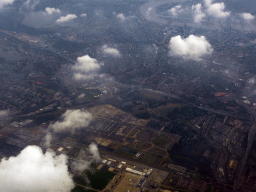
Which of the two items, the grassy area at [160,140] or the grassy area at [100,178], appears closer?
the grassy area at [100,178]

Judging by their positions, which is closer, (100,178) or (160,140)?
(100,178)

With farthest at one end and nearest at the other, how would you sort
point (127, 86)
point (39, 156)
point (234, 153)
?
point (127, 86), point (234, 153), point (39, 156)

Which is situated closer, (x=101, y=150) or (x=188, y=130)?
(x=101, y=150)

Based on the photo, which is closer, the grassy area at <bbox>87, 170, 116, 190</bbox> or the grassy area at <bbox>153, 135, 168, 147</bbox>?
the grassy area at <bbox>87, 170, 116, 190</bbox>

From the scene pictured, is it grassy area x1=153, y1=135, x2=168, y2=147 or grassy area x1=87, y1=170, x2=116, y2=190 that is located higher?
grassy area x1=153, y1=135, x2=168, y2=147

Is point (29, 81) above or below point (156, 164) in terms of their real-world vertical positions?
above

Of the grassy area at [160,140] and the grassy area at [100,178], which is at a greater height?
the grassy area at [160,140]

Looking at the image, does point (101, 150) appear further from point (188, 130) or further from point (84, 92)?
point (84, 92)

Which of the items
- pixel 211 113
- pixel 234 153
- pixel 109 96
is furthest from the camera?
pixel 109 96

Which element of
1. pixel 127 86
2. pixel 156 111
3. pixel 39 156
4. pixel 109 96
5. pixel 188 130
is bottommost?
pixel 39 156

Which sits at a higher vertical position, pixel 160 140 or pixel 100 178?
pixel 160 140

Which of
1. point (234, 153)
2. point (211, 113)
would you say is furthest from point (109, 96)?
point (234, 153)
